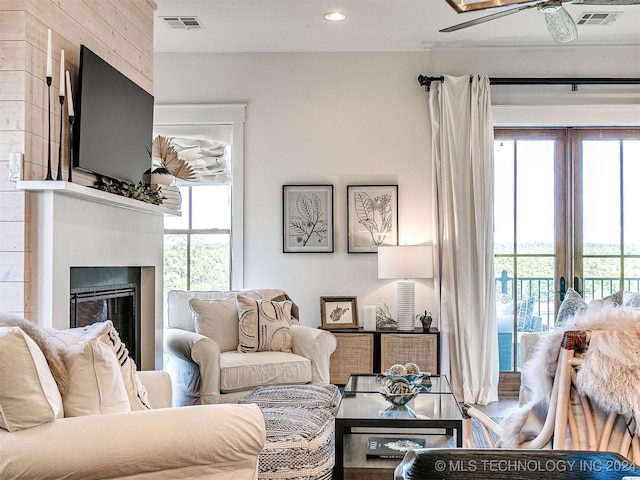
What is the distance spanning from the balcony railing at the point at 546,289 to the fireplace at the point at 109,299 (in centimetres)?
298

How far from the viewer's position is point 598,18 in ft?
15.9

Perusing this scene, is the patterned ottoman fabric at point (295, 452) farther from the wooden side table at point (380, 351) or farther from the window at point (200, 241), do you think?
the window at point (200, 241)

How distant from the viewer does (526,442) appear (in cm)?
225

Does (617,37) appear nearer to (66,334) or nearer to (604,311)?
(604,311)

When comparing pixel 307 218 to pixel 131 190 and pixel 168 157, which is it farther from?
pixel 131 190

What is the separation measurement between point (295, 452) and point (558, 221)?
3.62 meters

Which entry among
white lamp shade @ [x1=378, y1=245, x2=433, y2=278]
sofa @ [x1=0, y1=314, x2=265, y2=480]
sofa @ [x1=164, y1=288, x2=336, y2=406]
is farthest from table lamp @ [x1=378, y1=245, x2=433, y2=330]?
sofa @ [x1=0, y1=314, x2=265, y2=480]

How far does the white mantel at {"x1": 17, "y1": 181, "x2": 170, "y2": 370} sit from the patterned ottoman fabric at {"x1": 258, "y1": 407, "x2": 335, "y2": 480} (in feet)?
3.54

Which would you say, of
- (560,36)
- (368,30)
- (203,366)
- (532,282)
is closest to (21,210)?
(203,366)

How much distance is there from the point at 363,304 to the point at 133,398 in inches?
132

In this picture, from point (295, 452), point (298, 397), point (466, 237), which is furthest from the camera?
point (466, 237)

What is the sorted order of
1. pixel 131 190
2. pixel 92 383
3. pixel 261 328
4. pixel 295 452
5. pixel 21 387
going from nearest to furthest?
pixel 21 387
pixel 92 383
pixel 295 452
pixel 131 190
pixel 261 328

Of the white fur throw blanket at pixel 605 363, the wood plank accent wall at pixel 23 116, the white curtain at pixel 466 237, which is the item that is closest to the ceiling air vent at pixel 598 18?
the white curtain at pixel 466 237

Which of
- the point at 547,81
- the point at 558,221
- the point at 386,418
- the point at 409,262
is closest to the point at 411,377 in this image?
the point at 386,418
